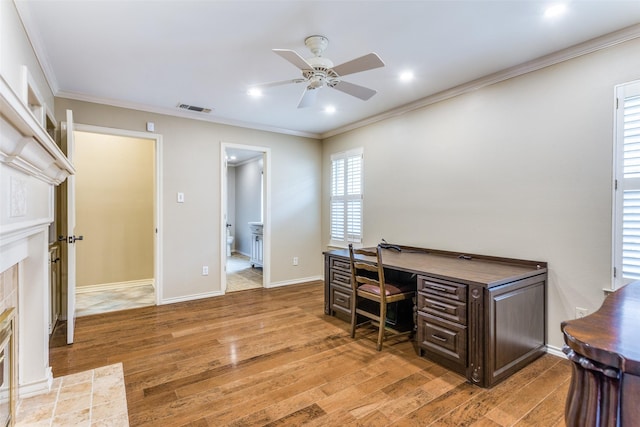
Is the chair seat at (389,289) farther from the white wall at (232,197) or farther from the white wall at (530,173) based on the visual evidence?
the white wall at (232,197)

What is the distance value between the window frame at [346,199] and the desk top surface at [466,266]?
1250 mm

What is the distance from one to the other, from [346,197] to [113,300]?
3.61 meters

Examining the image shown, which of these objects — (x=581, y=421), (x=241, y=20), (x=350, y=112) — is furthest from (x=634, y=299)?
(x=350, y=112)

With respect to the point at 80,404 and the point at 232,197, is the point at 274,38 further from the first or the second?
Answer: the point at 232,197

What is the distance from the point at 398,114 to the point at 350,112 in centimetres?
63

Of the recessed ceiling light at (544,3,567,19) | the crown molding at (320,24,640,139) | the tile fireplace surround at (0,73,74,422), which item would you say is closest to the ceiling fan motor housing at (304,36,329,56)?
the recessed ceiling light at (544,3,567,19)

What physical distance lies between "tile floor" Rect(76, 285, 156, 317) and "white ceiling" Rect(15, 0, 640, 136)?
2.57 m

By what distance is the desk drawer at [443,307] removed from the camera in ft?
7.59

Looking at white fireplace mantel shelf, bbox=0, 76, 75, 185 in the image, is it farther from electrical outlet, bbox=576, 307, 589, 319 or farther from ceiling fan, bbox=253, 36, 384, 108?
electrical outlet, bbox=576, 307, 589, 319

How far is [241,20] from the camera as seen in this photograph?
220cm

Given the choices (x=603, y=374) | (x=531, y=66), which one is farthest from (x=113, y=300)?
(x=531, y=66)

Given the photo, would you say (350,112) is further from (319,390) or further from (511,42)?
(319,390)

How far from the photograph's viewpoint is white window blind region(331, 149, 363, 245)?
15.6ft

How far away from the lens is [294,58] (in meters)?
2.12
